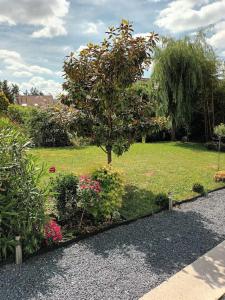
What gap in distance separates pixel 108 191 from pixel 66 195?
67cm

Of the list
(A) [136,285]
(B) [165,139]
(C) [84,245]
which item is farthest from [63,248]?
(B) [165,139]

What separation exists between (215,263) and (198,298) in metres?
0.83

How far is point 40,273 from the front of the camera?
10.7ft

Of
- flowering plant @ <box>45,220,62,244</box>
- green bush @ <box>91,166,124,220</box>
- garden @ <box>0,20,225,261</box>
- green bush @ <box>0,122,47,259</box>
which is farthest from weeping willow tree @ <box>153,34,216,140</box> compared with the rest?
flowering plant @ <box>45,220,62,244</box>

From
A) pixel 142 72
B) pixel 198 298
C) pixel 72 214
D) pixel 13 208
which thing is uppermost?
pixel 142 72

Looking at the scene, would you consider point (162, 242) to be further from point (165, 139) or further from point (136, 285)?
point (165, 139)

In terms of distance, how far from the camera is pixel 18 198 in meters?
3.65

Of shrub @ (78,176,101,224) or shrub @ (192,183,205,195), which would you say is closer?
shrub @ (78,176,101,224)

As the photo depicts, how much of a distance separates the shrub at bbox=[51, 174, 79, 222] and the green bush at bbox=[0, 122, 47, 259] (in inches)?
24.5

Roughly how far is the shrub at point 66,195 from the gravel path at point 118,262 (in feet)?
2.00

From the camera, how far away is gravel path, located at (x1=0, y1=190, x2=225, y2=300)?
2.99 metres

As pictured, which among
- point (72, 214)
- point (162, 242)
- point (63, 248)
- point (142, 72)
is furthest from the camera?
point (142, 72)

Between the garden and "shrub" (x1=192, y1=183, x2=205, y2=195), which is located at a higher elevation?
the garden

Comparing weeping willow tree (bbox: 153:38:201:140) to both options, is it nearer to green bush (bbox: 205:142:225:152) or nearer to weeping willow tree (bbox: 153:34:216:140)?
weeping willow tree (bbox: 153:34:216:140)
